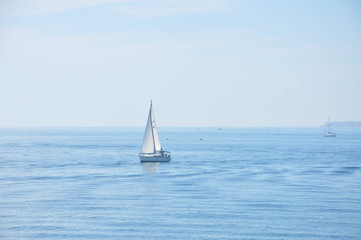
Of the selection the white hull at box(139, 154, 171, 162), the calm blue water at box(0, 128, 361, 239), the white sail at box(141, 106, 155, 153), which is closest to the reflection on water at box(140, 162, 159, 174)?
the calm blue water at box(0, 128, 361, 239)

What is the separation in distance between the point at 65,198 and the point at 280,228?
1197 inches

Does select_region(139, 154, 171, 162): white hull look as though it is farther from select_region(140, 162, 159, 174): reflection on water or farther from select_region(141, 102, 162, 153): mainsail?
select_region(141, 102, 162, 153): mainsail

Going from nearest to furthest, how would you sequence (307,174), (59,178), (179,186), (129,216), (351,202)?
(129,216), (351,202), (179,186), (59,178), (307,174)

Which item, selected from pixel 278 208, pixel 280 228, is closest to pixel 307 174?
pixel 278 208

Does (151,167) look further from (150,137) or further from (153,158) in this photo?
(150,137)

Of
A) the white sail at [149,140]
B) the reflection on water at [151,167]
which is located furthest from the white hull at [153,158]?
the white sail at [149,140]

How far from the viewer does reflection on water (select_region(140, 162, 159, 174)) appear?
96.6m

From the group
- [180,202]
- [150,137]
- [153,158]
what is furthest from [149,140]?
[180,202]

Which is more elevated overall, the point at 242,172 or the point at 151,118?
the point at 151,118

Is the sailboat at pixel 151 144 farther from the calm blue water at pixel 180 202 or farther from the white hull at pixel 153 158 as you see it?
the calm blue water at pixel 180 202

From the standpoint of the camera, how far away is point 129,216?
5356cm

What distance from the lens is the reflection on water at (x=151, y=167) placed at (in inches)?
3802

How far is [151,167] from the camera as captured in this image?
338 feet

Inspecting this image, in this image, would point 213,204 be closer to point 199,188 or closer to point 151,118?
point 199,188
